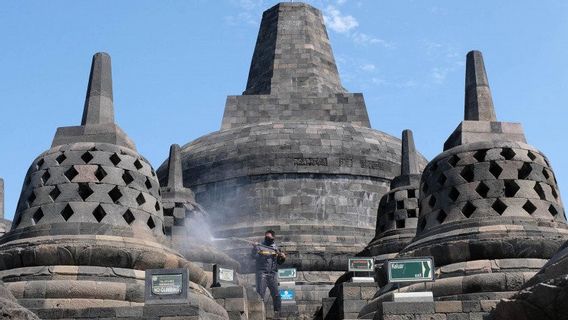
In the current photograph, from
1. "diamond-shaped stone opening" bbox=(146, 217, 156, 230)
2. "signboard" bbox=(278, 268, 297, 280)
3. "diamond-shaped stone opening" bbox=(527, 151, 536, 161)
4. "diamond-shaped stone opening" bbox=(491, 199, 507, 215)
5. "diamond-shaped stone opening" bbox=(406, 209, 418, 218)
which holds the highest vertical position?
"diamond-shaped stone opening" bbox=(406, 209, 418, 218)

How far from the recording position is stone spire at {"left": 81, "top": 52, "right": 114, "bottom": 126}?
18922 mm

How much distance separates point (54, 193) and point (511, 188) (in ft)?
28.1

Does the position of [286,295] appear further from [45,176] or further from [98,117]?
[45,176]

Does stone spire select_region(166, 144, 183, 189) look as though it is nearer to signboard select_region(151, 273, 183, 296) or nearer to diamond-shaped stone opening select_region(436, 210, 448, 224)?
diamond-shaped stone opening select_region(436, 210, 448, 224)

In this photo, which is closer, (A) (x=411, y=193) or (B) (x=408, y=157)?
(A) (x=411, y=193)

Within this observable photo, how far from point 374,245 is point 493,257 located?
1044 centimetres


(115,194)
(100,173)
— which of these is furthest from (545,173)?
(100,173)

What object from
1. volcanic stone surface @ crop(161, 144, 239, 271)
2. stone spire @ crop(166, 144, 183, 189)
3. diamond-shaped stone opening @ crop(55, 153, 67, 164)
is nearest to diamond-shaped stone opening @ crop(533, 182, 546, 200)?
volcanic stone surface @ crop(161, 144, 239, 271)

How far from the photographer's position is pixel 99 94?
1931 centimetres

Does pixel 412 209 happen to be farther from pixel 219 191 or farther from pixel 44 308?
pixel 44 308

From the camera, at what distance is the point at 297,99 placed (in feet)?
125

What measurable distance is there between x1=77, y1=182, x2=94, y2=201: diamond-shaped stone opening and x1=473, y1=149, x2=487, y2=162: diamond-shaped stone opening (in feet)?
24.1

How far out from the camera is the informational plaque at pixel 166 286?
42.9ft

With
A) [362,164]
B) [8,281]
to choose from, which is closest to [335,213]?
[362,164]
